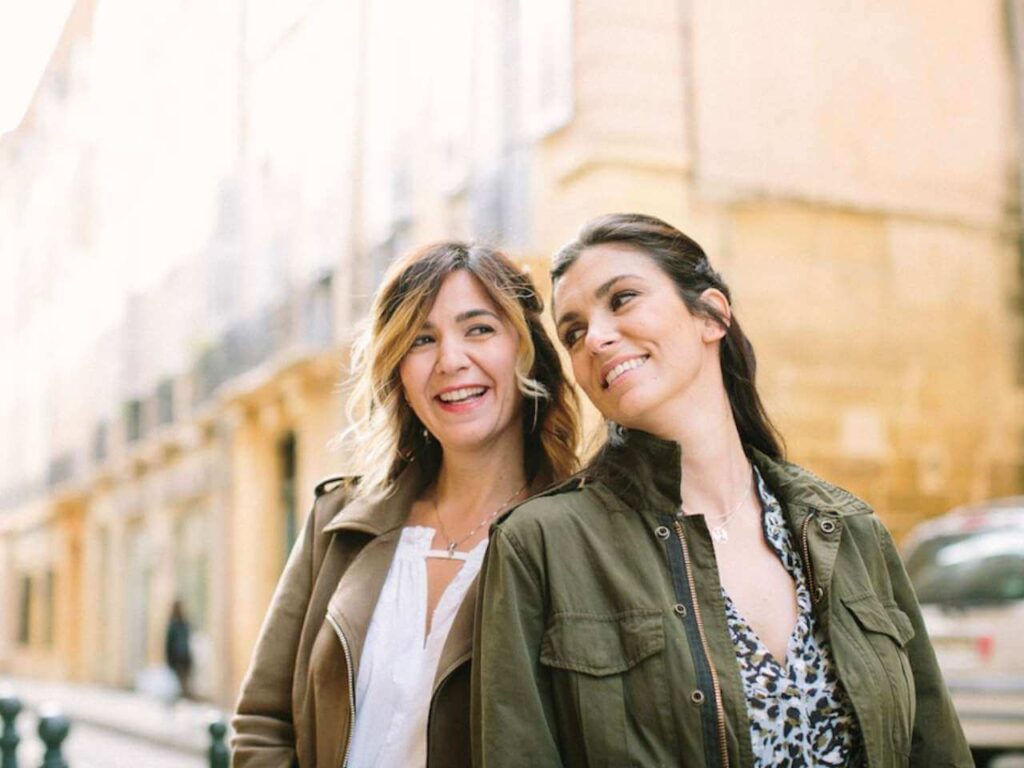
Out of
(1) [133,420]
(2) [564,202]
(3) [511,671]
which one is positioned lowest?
(3) [511,671]

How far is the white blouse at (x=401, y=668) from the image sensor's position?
2.54 m

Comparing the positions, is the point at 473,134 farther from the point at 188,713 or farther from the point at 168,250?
the point at 168,250

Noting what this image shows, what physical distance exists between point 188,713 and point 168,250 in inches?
328

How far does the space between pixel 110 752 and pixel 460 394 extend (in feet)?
37.8

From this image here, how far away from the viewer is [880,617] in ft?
7.59

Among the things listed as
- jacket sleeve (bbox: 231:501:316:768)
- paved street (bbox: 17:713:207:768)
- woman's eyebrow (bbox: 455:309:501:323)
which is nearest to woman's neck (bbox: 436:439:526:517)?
woman's eyebrow (bbox: 455:309:501:323)

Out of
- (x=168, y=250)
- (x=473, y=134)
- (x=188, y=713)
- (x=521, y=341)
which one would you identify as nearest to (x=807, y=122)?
(x=473, y=134)

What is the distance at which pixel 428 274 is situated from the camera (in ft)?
8.94

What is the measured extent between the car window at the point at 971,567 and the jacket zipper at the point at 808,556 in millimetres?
4943

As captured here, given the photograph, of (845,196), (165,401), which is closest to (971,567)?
(845,196)

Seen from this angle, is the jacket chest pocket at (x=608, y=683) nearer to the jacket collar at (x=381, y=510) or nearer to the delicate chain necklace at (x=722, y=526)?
the delicate chain necklace at (x=722, y=526)

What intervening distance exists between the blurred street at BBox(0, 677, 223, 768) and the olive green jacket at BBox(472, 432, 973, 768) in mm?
7461

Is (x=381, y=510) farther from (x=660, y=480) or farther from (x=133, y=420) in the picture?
(x=133, y=420)

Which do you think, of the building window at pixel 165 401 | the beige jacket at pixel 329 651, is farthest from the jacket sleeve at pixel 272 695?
the building window at pixel 165 401
